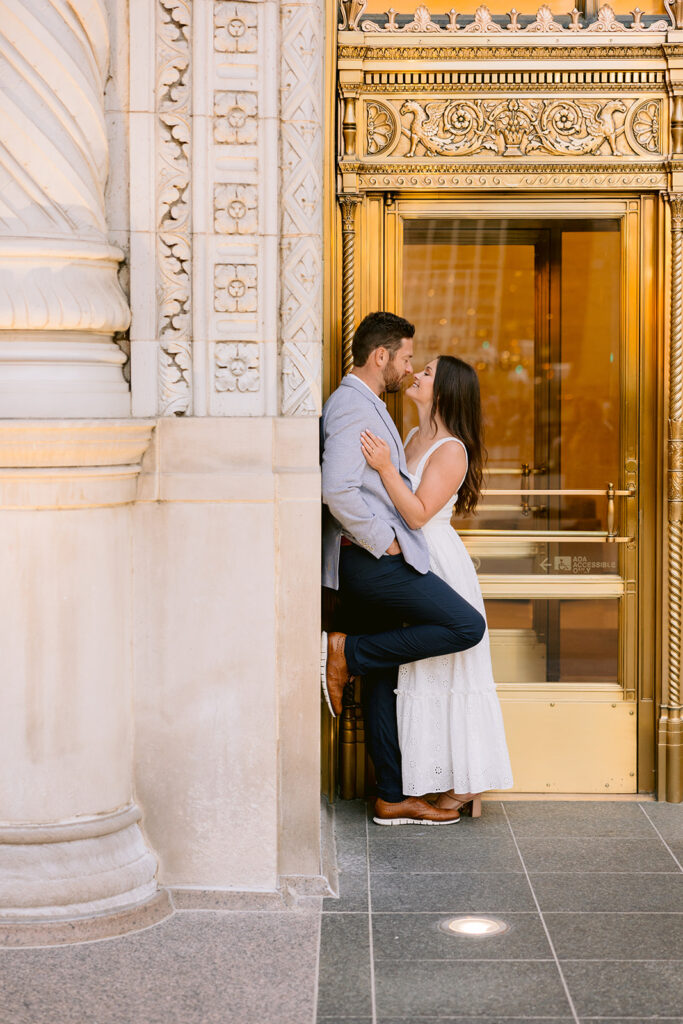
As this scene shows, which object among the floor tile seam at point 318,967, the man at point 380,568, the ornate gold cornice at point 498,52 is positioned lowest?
the floor tile seam at point 318,967

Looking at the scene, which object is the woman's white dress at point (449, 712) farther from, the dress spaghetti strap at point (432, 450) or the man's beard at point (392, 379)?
the man's beard at point (392, 379)

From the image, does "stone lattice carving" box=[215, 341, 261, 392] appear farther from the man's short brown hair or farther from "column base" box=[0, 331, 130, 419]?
the man's short brown hair

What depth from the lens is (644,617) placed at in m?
5.66

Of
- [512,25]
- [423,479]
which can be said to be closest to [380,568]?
[423,479]

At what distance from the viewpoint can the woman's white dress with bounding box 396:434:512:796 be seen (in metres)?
5.26

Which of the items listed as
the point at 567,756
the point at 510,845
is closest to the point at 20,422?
the point at 510,845

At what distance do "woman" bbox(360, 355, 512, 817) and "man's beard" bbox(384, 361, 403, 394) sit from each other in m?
0.19

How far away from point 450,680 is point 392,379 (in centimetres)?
123

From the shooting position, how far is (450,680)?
209 inches

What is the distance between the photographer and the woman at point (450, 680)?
17.2ft

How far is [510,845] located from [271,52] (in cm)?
303

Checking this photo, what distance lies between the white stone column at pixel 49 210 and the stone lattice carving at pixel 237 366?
0.41 m

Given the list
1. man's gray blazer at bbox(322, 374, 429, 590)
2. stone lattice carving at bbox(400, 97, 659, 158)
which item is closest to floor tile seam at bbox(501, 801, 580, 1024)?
man's gray blazer at bbox(322, 374, 429, 590)

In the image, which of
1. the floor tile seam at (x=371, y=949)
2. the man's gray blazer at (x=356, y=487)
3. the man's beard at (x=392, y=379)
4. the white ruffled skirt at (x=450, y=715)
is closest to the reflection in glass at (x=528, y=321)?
the man's beard at (x=392, y=379)
